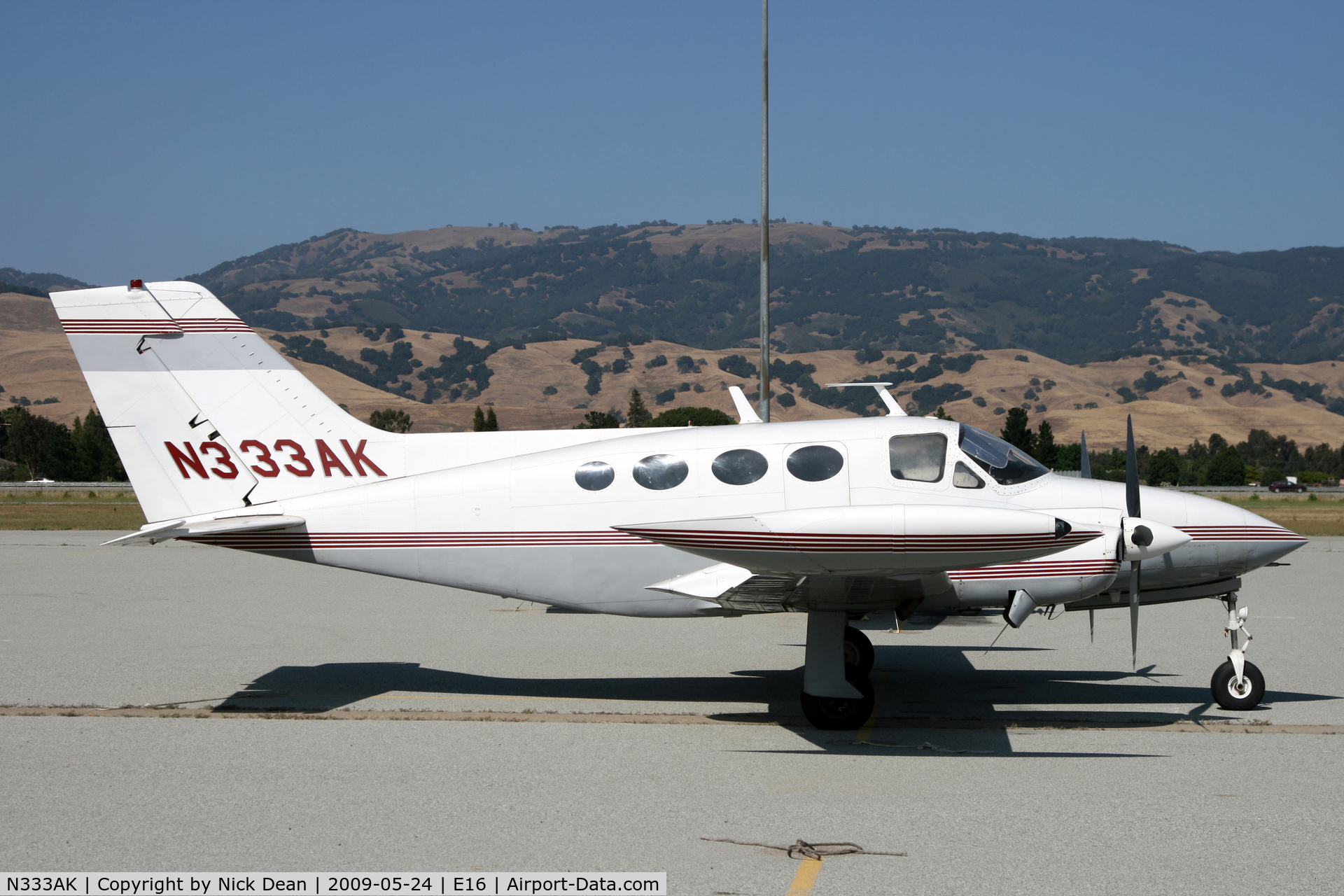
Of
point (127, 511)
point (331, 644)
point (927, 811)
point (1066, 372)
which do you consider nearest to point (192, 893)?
point (927, 811)

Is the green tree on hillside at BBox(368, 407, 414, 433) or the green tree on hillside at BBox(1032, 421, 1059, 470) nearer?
the green tree on hillside at BBox(1032, 421, 1059, 470)

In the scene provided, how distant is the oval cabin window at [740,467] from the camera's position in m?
8.97

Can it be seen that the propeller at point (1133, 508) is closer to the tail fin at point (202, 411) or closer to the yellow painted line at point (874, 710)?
the yellow painted line at point (874, 710)

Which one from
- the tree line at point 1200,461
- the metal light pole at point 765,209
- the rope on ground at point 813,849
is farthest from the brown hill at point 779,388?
the rope on ground at point 813,849

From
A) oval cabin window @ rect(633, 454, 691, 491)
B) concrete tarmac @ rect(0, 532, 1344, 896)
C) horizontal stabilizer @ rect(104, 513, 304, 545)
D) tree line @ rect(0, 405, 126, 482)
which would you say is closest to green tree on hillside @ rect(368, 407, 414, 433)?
tree line @ rect(0, 405, 126, 482)

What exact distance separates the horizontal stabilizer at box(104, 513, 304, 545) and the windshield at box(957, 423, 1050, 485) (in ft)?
19.9

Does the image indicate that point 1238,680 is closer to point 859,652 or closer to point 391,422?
point 859,652

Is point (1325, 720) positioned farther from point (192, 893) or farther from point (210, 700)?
point (210, 700)

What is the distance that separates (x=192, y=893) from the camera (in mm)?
5152

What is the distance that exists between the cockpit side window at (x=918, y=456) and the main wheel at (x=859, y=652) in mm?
1837

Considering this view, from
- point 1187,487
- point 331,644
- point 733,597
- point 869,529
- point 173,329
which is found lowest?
point 1187,487

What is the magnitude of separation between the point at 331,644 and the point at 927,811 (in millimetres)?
7998

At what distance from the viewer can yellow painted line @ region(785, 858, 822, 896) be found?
520 centimetres

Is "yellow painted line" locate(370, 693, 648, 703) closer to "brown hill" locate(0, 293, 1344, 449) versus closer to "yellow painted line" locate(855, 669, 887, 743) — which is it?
"yellow painted line" locate(855, 669, 887, 743)
